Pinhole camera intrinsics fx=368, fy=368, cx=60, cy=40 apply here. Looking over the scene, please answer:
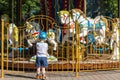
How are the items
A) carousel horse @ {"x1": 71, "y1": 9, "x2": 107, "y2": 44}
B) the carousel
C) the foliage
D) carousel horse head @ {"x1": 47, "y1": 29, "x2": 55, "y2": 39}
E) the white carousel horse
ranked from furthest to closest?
the foliage < carousel horse @ {"x1": 71, "y1": 9, "x2": 107, "y2": 44} < carousel horse head @ {"x1": 47, "y1": 29, "x2": 55, "y2": 39} < the white carousel horse < the carousel

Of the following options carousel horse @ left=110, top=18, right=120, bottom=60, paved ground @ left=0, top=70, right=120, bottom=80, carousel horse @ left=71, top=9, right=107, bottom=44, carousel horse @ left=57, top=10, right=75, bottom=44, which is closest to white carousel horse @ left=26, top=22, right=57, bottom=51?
carousel horse @ left=57, top=10, right=75, bottom=44

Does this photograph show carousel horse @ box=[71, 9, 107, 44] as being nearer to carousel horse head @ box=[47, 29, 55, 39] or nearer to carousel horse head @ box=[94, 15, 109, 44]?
carousel horse head @ box=[94, 15, 109, 44]

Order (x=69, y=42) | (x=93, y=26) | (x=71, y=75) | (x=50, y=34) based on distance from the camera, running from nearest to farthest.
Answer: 1. (x=71, y=75)
2. (x=50, y=34)
3. (x=93, y=26)
4. (x=69, y=42)

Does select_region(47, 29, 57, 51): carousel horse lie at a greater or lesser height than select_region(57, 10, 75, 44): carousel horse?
lesser

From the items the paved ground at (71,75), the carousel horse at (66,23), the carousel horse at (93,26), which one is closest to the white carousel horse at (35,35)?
the carousel horse at (66,23)

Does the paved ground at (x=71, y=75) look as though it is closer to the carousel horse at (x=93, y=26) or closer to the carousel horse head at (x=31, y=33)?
the carousel horse head at (x=31, y=33)

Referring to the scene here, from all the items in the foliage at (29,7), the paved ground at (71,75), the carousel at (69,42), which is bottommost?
the paved ground at (71,75)

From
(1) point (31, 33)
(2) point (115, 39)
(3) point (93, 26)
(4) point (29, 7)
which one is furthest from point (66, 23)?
(4) point (29, 7)

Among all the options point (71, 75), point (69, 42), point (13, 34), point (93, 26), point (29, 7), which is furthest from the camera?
point (29, 7)

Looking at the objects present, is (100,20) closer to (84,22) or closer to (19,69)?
(84,22)

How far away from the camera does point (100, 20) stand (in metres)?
14.5

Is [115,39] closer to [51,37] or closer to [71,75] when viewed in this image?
[51,37]

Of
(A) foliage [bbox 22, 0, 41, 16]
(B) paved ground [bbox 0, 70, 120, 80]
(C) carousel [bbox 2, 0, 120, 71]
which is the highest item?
(A) foliage [bbox 22, 0, 41, 16]

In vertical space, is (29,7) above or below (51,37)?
above
